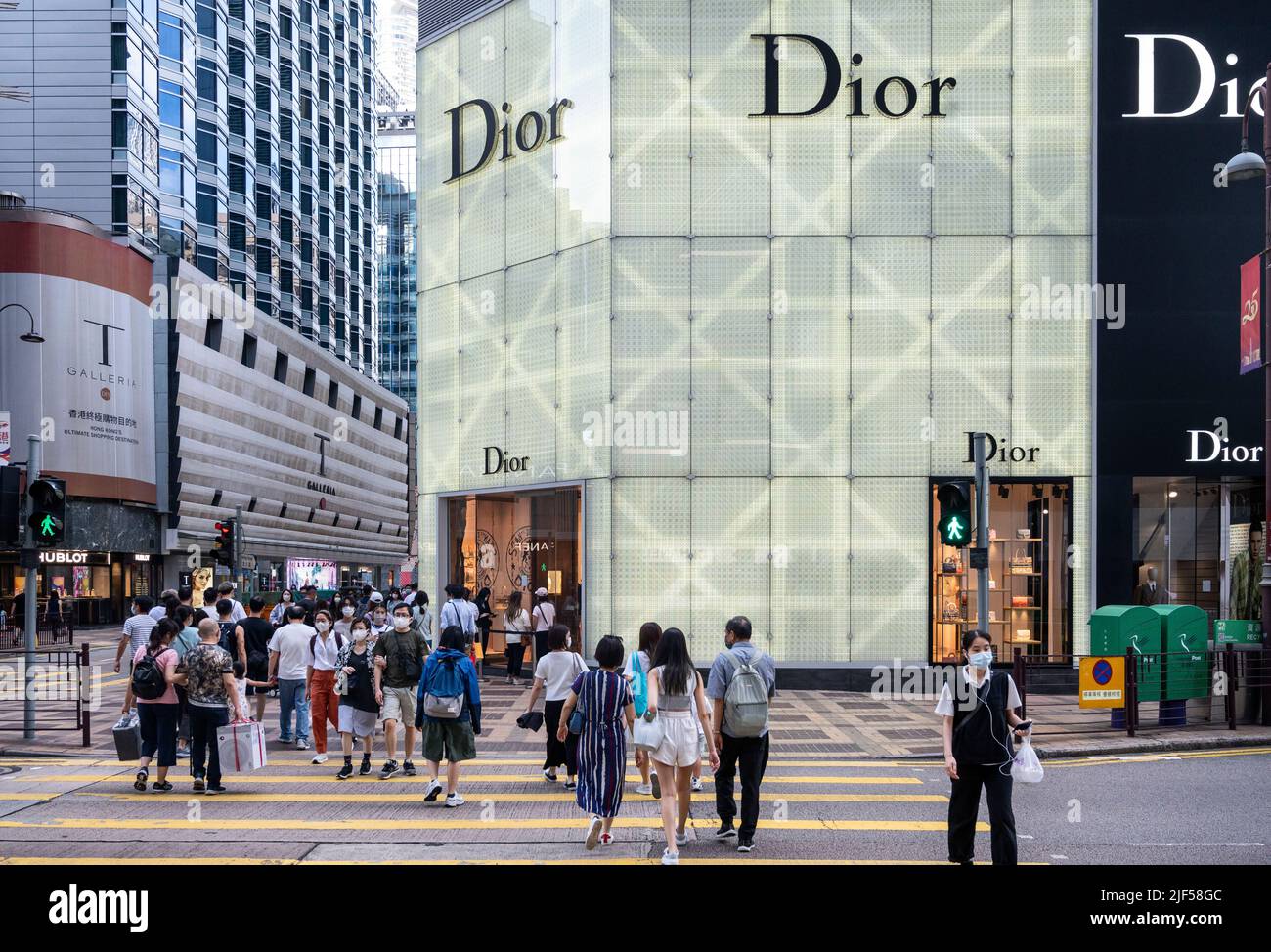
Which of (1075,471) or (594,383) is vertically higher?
(594,383)

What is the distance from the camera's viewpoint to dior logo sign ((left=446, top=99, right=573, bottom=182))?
21.5 metres

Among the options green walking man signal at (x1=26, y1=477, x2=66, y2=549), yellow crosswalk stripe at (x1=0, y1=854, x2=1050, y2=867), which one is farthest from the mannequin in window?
green walking man signal at (x1=26, y1=477, x2=66, y2=549)

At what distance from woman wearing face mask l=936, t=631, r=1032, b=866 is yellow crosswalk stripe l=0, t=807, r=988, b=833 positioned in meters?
2.00

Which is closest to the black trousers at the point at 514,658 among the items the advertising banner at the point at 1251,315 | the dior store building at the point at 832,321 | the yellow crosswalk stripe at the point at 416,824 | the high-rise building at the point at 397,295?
the dior store building at the point at 832,321

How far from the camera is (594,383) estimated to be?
807 inches

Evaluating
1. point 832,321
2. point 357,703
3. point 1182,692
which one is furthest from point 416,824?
point 832,321

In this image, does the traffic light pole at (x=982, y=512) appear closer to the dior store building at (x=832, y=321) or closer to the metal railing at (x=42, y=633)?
the dior store building at (x=832, y=321)

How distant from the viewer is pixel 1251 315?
52.3 feet

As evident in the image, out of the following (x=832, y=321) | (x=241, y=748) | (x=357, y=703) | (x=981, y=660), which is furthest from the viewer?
(x=832, y=321)

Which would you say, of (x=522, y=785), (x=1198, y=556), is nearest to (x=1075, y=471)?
(x=1198, y=556)

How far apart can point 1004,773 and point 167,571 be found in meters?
50.5

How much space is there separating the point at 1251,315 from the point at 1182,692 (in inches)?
219

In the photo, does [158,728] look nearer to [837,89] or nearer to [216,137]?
[837,89]
